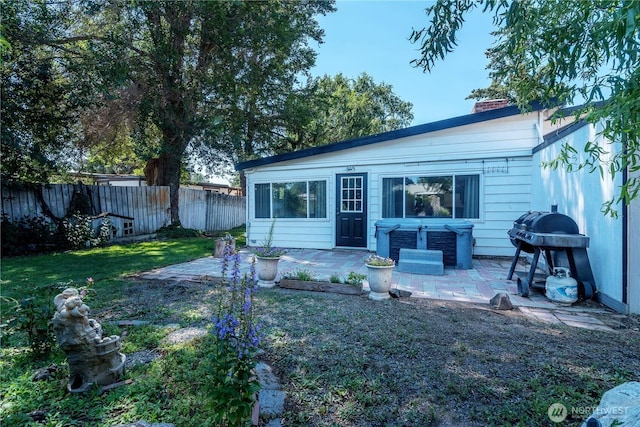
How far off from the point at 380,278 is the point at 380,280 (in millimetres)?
29

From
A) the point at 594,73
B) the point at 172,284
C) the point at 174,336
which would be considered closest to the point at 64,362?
the point at 174,336

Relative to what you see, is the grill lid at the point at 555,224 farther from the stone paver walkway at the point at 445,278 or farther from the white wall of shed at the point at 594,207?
the stone paver walkway at the point at 445,278

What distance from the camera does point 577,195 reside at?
4617 mm

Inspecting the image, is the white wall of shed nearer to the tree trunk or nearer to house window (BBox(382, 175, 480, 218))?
house window (BBox(382, 175, 480, 218))

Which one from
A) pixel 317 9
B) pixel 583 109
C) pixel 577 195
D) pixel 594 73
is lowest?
pixel 577 195

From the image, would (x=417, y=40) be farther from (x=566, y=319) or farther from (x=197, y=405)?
(x=566, y=319)

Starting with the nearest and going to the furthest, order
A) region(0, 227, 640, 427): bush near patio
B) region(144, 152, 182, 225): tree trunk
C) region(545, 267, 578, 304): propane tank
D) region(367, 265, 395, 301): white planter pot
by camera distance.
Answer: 1. region(0, 227, 640, 427): bush near patio
2. region(545, 267, 578, 304): propane tank
3. region(367, 265, 395, 301): white planter pot
4. region(144, 152, 182, 225): tree trunk

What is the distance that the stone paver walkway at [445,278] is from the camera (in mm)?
3611

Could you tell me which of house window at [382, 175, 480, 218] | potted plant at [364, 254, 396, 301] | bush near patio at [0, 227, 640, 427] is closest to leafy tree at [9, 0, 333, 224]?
house window at [382, 175, 480, 218]

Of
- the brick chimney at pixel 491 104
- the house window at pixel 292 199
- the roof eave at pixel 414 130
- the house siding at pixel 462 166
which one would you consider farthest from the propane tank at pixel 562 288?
the brick chimney at pixel 491 104

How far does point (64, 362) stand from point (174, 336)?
0.79 metres

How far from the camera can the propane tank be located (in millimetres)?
3787

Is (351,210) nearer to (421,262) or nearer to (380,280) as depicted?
(421,262)

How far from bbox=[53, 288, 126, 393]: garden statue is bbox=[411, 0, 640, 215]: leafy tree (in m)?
3.10
